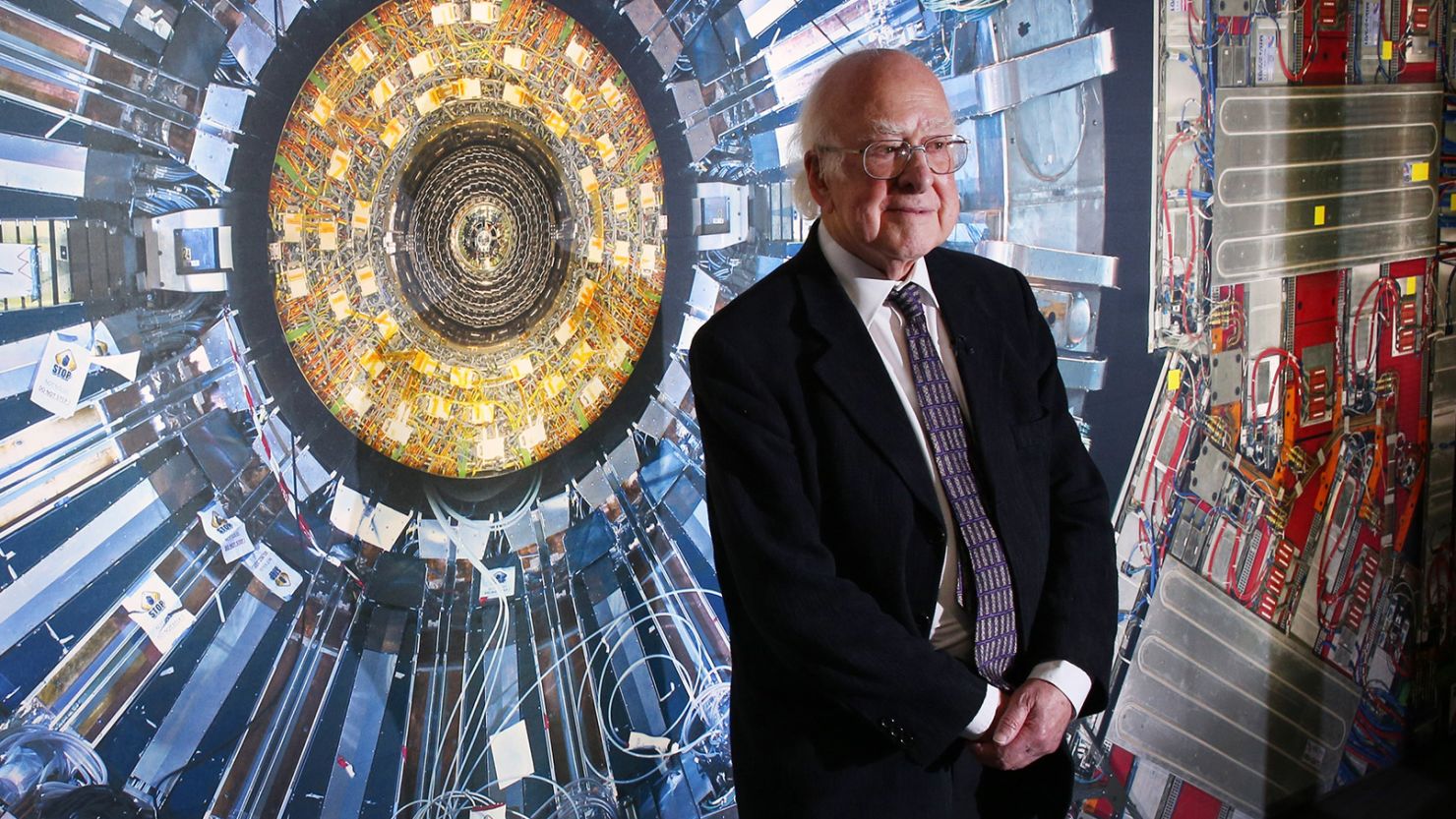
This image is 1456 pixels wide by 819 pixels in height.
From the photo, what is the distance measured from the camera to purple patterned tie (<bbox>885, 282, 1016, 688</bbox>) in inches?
58.5

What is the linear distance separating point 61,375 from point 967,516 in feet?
3.80

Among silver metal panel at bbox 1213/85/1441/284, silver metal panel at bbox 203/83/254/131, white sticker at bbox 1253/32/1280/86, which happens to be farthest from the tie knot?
white sticker at bbox 1253/32/1280/86

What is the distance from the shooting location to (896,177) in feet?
4.85

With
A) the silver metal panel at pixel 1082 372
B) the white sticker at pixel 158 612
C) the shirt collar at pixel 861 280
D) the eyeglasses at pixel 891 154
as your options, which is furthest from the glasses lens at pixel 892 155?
the silver metal panel at pixel 1082 372

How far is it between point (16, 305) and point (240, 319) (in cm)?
27

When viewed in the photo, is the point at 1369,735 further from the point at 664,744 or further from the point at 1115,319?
the point at 664,744

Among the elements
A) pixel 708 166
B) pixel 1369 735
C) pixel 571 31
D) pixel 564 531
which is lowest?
pixel 1369 735

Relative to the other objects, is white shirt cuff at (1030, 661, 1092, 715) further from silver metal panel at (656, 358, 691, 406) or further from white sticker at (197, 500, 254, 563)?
white sticker at (197, 500, 254, 563)

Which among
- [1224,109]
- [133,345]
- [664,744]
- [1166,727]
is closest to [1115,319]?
[1224,109]

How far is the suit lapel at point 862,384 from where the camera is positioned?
4.76 feet

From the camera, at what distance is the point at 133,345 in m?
1.58

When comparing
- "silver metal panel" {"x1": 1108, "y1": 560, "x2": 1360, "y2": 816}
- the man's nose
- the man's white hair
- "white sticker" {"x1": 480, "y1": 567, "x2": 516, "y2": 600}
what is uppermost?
the man's white hair

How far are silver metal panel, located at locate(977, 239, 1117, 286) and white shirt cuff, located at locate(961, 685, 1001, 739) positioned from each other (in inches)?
47.1

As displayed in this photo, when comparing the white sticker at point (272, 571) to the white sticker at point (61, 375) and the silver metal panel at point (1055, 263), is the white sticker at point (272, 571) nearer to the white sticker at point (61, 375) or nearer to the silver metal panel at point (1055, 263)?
the white sticker at point (61, 375)
